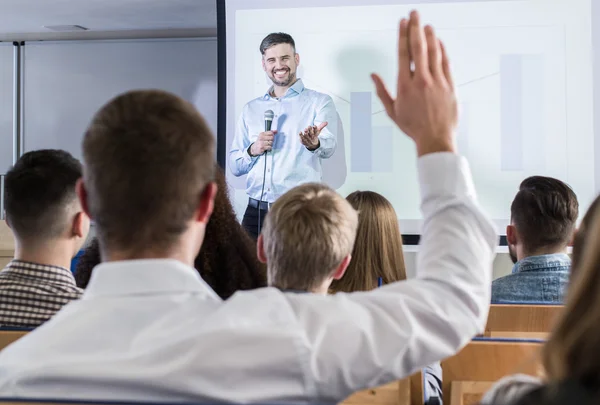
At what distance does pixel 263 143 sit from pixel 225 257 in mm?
2716

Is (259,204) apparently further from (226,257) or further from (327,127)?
(226,257)

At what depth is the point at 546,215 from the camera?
2656 millimetres

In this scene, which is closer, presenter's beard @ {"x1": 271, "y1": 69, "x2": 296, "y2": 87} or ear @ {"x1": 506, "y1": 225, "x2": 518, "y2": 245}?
ear @ {"x1": 506, "y1": 225, "x2": 518, "y2": 245}

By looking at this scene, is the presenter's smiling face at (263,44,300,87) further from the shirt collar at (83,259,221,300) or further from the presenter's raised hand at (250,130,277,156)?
the shirt collar at (83,259,221,300)

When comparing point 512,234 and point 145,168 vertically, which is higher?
point 145,168

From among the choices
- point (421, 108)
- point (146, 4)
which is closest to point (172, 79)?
point (146, 4)

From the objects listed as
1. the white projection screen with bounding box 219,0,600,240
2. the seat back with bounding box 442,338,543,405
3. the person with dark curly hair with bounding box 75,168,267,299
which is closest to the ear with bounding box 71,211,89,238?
the person with dark curly hair with bounding box 75,168,267,299

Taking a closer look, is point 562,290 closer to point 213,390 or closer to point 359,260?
point 359,260

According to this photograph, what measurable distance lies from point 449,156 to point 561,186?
1.90 m

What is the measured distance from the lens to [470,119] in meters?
4.84

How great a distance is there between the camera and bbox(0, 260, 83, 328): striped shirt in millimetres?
1742

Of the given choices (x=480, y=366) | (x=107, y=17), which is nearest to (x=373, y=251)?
(x=480, y=366)

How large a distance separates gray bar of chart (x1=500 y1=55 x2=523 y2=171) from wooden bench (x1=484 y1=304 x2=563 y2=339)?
9.45 ft

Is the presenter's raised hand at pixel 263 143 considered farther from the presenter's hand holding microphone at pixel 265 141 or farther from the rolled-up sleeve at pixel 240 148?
the rolled-up sleeve at pixel 240 148
